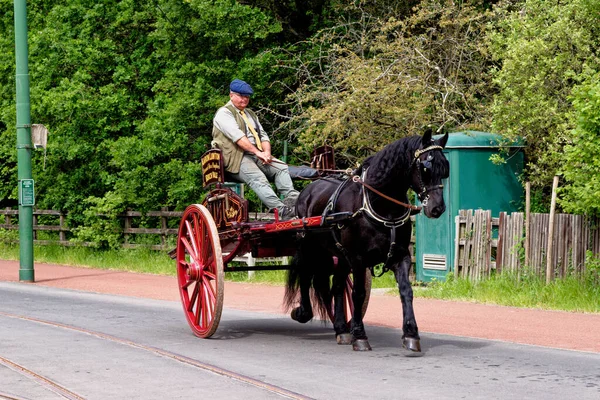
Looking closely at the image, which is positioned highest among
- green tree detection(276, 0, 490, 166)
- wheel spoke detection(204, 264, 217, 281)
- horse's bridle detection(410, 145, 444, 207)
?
green tree detection(276, 0, 490, 166)

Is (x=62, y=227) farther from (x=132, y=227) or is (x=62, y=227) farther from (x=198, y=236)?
(x=198, y=236)

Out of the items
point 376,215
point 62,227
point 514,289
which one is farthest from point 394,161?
point 62,227

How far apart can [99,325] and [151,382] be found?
4.29m

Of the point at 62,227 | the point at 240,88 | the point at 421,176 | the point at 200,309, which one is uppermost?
the point at 240,88

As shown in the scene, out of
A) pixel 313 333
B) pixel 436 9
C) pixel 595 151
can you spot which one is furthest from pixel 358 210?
pixel 436 9

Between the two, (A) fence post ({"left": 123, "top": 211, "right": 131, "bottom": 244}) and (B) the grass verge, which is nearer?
(B) the grass verge

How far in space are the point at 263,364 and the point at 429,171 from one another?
2320 mm

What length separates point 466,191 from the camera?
17438 mm

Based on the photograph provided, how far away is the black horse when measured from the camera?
954 cm

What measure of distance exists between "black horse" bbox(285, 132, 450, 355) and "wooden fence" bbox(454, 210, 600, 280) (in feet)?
18.3

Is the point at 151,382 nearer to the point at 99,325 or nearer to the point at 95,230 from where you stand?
the point at 99,325

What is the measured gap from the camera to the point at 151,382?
28.1ft

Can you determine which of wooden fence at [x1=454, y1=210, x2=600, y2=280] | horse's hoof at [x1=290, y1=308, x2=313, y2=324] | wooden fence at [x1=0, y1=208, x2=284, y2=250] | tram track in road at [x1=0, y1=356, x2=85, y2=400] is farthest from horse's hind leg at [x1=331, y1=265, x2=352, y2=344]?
wooden fence at [x1=0, y1=208, x2=284, y2=250]

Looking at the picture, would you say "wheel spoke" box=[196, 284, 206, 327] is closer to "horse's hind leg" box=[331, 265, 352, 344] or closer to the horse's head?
"horse's hind leg" box=[331, 265, 352, 344]
